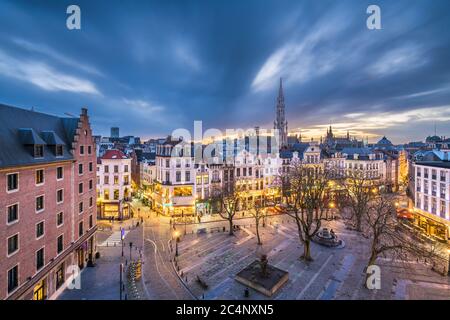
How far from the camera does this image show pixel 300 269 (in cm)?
2648

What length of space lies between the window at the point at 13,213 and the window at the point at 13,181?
4.50 feet

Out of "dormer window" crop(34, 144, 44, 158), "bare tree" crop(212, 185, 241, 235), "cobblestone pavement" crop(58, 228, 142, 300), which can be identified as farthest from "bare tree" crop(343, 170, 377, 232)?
"dormer window" crop(34, 144, 44, 158)

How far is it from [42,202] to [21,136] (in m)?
6.30

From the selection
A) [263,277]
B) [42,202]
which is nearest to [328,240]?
[263,277]

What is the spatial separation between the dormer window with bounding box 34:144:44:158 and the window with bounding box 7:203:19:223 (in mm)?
4680

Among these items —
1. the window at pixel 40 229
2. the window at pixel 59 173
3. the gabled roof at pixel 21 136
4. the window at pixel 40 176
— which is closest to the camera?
the gabled roof at pixel 21 136

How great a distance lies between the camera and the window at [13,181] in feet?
55.7

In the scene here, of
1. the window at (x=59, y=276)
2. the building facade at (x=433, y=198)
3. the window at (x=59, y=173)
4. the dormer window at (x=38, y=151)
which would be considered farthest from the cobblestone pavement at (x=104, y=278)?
the building facade at (x=433, y=198)

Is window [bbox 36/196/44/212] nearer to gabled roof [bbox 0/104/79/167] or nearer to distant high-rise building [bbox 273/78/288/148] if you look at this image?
gabled roof [bbox 0/104/79/167]

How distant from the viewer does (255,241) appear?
34875 mm

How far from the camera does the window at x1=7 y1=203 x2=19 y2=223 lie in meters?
17.0

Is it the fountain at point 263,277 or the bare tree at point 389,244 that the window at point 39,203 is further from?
the bare tree at point 389,244
